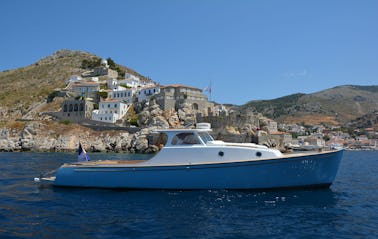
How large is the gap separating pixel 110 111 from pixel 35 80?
179 feet

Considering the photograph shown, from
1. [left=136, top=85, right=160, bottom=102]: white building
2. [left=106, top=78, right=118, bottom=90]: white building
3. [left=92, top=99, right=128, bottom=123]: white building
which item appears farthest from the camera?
[left=106, top=78, right=118, bottom=90]: white building

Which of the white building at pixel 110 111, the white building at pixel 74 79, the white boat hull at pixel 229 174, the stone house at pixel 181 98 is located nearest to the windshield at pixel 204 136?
the white boat hull at pixel 229 174

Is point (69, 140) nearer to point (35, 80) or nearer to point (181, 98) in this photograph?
point (181, 98)

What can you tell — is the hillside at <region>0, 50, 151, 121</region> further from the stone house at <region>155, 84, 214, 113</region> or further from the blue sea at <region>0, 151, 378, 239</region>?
the blue sea at <region>0, 151, 378, 239</region>

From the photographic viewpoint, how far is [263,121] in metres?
68.1

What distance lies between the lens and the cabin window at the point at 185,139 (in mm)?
15805

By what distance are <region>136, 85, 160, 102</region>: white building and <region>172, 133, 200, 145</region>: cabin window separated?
170 feet

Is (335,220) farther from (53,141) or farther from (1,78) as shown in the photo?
(1,78)

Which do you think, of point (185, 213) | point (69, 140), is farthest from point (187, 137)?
point (69, 140)

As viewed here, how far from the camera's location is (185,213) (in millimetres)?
11531

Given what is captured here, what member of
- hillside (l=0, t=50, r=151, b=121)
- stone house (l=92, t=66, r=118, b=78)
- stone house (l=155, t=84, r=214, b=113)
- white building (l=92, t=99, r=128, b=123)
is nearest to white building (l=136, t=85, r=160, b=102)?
stone house (l=155, t=84, r=214, b=113)

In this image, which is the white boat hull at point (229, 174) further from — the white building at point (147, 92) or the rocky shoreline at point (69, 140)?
the white building at point (147, 92)

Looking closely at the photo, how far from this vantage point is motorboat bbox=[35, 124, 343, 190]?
14.7 m

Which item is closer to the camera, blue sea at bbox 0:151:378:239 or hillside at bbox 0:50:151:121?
blue sea at bbox 0:151:378:239
